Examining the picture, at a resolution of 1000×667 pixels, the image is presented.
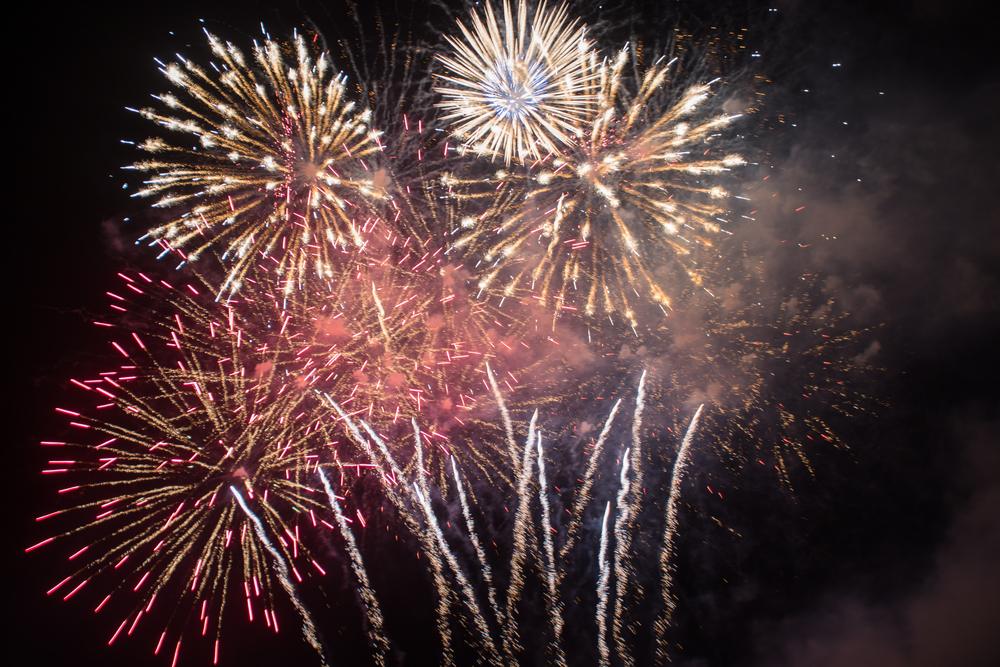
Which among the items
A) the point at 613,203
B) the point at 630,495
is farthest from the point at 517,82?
the point at 630,495

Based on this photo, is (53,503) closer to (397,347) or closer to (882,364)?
(397,347)

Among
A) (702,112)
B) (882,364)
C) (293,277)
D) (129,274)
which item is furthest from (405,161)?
(882,364)

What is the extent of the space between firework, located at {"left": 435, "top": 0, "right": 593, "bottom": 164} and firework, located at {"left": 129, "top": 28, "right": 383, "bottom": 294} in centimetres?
154

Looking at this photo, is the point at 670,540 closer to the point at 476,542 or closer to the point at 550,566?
the point at 550,566

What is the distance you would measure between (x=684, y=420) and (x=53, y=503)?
11802 millimetres

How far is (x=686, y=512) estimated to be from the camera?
8000mm

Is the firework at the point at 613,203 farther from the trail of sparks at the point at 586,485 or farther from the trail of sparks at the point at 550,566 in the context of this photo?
the trail of sparks at the point at 550,566

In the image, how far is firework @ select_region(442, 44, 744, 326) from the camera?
587 centimetres

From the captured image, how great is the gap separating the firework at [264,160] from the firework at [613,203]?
1.79 metres

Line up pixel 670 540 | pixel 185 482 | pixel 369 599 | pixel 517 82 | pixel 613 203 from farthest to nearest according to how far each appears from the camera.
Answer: pixel 670 540 < pixel 369 599 < pixel 185 482 < pixel 613 203 < pixel 517 82

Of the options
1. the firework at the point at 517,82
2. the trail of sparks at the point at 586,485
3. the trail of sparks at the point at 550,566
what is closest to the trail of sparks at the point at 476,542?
the trail of sparks at the point at 550,566

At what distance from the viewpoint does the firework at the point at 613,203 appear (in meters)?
5.87

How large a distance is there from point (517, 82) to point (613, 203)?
2374 mm

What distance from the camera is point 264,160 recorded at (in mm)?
6031
